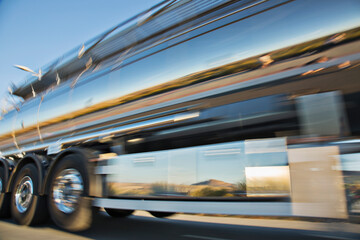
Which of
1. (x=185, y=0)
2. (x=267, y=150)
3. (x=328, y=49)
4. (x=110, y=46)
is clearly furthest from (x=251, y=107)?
(x=110, y=46)

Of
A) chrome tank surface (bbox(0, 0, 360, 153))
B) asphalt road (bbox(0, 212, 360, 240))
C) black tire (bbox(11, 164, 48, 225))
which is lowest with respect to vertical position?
asphalt road (bbox(0, 212, 360, 240))

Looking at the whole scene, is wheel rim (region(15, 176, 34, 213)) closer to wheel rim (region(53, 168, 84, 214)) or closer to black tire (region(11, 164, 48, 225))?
black tire (region(11, 164, 48, 225))

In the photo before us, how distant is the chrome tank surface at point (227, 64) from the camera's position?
2.05 meters

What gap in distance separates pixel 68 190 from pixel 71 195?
0.34 ft

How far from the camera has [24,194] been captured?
15.4ft

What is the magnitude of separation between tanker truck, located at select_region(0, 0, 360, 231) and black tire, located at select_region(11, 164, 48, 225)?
28 mm

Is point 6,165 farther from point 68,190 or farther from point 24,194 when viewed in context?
point 68,190

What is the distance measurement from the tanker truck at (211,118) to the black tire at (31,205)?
28 mm

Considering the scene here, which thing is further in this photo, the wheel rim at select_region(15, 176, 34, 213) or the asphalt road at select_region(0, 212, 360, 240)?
the wheel rim at select_region(15, 176, 34, 213)

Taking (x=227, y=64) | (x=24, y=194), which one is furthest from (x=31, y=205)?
(x=227, y=64)

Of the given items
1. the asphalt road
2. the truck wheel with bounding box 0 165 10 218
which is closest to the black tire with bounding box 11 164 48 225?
the asphalt road

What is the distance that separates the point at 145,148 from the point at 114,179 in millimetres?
482

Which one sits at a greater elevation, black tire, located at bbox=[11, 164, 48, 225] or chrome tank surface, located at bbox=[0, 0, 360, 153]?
chrome tank surface, located at bbox=[0, 0, 360, 153]

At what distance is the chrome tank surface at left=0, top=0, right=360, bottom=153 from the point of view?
2.05 m
